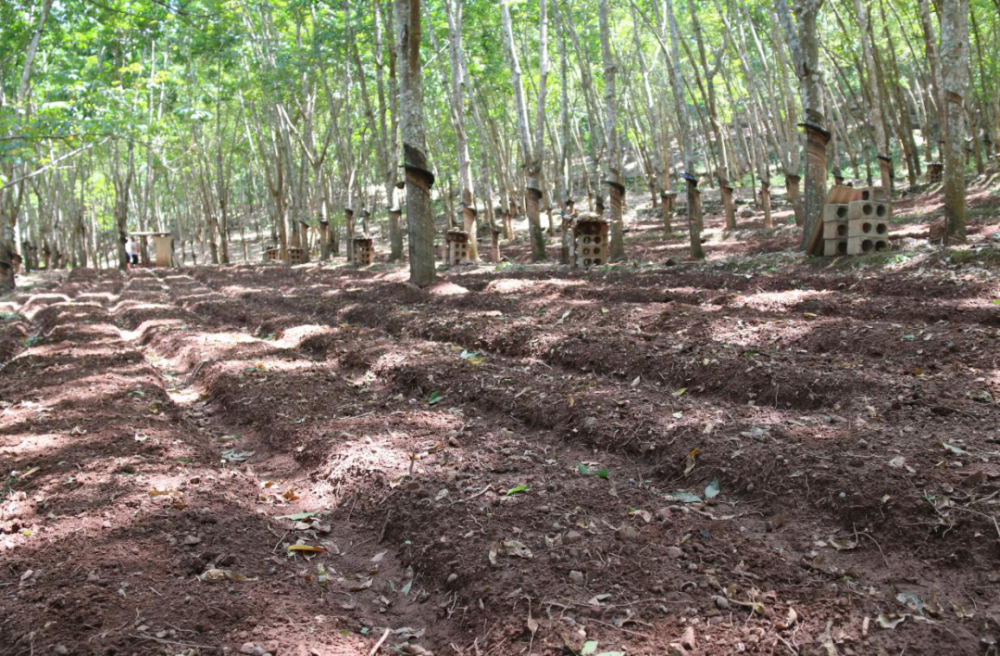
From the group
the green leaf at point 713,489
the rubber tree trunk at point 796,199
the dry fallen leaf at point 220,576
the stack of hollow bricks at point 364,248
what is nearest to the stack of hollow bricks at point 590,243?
the rubber tree trunk at point 796,199

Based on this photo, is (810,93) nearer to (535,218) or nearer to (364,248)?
(535,218)

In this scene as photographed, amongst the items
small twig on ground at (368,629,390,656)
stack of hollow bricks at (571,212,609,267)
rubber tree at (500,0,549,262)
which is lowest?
small twig on ground at (368,629,390,656)

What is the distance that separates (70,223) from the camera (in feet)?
134

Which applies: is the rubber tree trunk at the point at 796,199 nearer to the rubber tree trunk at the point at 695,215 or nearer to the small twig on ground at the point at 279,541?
the rubber tree trunk at the point at 695,215

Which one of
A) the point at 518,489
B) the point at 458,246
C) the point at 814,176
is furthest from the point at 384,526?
the point at 458,246

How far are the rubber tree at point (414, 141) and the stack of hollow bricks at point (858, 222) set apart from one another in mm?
6000

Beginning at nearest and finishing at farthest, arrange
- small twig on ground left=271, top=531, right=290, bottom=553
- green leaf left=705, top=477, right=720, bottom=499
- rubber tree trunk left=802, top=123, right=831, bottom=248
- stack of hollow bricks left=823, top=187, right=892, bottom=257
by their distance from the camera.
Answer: small twig on ground left=271, top=531, right=290, bottom=553 < green leaf left=705, top=477, right=720, bottom=499 < stack of hollow bricks left=823, top=187, right=892, bottom=257 < rubber tree trunk left=802, top=123, right=831, bottom=248

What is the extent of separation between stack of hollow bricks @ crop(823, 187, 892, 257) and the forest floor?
216 centimetres

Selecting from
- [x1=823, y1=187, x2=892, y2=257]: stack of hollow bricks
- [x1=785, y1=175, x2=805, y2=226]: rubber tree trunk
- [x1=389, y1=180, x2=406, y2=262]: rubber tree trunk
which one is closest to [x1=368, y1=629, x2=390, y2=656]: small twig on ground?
[x1=823, y1=187, x2=892, y2=257]: stack of hollow bricks

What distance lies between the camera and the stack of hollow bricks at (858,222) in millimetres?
10039

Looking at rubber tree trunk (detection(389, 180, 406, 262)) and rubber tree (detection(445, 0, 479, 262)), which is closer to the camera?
rubber tree (detection(445, 0, 479, 262))

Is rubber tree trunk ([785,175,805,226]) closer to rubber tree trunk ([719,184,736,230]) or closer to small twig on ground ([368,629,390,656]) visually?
rubber tree trunk ([719,184,736,230])

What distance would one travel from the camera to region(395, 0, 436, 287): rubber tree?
34.8 feet

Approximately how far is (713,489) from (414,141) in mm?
8405
